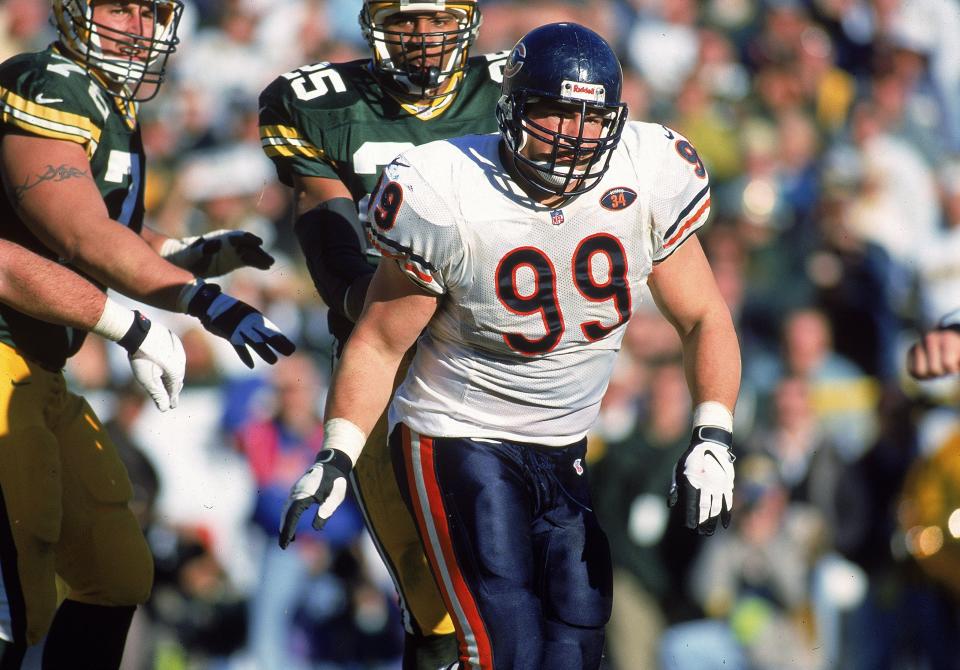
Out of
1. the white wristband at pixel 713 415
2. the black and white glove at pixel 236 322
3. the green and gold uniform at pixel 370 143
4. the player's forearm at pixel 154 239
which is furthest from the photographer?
the player's forearm at pixel 154 239

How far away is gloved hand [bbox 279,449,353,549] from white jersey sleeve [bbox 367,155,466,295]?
1.54 feet

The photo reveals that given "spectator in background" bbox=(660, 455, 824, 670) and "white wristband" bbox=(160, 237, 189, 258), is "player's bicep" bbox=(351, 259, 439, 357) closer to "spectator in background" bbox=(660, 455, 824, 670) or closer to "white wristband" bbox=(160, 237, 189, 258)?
"white wristband" bbox=(160, 237, 189, 258)

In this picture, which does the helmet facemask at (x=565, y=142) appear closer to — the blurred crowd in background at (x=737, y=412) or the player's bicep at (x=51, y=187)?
the player's bicep at (x=51, y=187)

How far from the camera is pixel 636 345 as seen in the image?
6105mm

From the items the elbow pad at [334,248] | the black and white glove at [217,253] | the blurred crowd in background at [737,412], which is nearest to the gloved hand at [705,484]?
the elbow pad at [334,248]

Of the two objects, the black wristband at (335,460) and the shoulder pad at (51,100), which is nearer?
the black wristband at (335,460)

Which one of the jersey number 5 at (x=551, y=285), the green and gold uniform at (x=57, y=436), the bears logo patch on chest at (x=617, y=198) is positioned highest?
the bears logo patch on chest at (x=617, y=198)

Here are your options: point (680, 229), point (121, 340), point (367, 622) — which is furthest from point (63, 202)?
point (367, 622)

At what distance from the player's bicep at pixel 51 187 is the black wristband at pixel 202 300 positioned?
0.32 meters

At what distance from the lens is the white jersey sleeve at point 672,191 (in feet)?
10.4

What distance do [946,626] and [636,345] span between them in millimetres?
1815

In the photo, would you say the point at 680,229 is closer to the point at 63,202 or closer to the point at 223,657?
the point at 63,202

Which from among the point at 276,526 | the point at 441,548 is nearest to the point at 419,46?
the point at 441,548

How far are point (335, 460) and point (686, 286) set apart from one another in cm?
101
